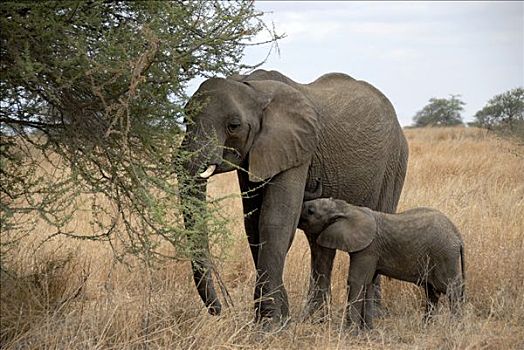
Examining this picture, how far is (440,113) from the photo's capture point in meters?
39.4

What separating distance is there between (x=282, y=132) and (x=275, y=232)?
26.4 inches

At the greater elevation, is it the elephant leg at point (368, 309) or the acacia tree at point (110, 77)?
the acacia tree at point (110, 77)

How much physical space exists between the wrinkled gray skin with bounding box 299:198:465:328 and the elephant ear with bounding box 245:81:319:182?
474mm

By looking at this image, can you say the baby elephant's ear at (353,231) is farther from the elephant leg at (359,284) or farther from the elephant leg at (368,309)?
the elephant leg at (368,309)

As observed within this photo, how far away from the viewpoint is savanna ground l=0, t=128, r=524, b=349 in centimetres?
556

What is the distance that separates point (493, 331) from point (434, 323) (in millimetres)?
444

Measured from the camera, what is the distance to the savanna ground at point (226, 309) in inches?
219

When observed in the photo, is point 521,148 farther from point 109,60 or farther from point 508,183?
point 109,60

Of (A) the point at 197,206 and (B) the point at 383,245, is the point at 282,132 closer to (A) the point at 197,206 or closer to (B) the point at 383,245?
(A) the point at 197,206

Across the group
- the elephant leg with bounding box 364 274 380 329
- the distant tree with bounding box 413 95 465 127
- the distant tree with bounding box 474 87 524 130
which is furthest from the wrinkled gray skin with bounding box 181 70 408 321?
the distant tree with bounding box 413 95 465 127

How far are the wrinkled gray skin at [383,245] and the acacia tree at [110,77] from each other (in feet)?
5.45

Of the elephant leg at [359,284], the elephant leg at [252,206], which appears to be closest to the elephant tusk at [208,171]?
the elephant leg at [252,206]

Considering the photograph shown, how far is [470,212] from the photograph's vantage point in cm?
956

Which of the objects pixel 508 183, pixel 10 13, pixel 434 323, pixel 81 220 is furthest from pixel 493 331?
pixel 508 183
